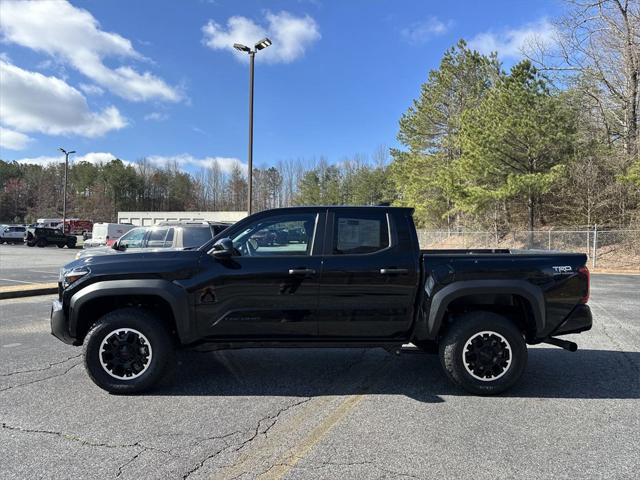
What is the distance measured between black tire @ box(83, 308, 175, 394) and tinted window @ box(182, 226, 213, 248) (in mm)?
6795

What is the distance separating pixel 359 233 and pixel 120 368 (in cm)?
266

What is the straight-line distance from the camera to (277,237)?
4.71 m

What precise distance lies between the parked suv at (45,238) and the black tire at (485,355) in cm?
3861

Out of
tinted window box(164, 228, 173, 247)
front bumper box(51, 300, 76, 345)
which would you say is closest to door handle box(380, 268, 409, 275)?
front bumper box(51, 300, 76, 345)

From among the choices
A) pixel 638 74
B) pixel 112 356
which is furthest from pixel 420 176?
pixel 112 356

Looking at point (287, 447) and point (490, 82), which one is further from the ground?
point (490, 82)

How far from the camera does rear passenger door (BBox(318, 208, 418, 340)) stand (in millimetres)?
4488

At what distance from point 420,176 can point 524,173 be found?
1005 cm

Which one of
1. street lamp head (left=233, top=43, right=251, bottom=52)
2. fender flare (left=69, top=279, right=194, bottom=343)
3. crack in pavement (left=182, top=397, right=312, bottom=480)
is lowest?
crack in pavement (left=182, top=397, right=312, bottom=480)

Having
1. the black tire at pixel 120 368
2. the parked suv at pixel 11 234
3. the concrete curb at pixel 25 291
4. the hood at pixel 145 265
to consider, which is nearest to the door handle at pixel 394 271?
the hood at pixel 145 265

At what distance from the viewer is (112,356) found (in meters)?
4.48

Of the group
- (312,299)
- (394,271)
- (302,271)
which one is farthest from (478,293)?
(302,271)

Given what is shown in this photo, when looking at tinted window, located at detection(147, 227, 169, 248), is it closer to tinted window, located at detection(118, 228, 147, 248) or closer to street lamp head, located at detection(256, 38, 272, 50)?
tinted window, located at detection(118, 228, 147, 248)

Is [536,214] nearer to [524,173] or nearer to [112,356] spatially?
[524,173]
